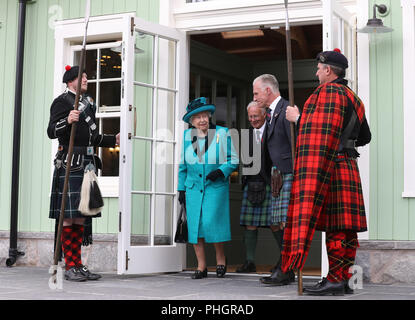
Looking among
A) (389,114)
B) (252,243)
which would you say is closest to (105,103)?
(252,243)

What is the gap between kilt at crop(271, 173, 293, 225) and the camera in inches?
225

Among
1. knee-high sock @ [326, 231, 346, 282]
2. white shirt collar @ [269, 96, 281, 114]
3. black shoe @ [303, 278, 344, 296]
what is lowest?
black shoe @ [303, 278, 344, 296]

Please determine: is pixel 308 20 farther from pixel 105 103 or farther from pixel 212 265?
pixel 212 265

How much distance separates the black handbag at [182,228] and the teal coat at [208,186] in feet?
0.20

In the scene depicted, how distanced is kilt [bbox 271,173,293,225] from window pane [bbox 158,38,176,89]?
190cm

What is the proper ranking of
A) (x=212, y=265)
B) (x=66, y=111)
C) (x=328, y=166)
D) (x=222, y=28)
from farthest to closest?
(x=212, y=265) < (x=222, y=28) < (x=66, y=111) < (x=328, y=166)


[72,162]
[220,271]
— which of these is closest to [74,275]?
[72,162]

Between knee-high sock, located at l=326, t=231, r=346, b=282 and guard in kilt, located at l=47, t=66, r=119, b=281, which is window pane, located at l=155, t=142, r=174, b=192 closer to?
guard in kilt, located at l=47, t=66, r=119, b=281

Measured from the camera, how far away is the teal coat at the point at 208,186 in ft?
21.2

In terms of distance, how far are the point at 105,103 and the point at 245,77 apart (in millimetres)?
3027

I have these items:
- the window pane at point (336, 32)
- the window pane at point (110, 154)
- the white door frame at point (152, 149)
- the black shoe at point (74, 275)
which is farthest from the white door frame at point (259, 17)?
the black shoe at point (74, 275)

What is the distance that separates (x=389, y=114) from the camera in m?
6.32

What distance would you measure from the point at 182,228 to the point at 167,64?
1.71 m

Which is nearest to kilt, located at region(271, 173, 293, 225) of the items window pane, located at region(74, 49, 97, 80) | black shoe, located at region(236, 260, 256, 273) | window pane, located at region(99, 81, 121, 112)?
black shoe, located at region(236, 260, 256, 273)
